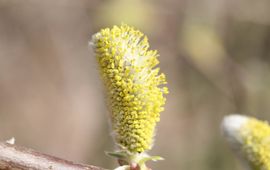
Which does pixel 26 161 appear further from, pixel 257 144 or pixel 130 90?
pixel 257 144

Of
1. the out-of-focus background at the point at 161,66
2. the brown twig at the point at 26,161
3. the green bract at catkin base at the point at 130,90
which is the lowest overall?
the brown twig at the point at 26,161

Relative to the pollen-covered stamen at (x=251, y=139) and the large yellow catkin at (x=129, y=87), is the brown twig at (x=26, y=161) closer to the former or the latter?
the large yellow catkin at (x=129, y=87)

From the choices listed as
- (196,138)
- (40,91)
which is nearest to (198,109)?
(196,138)

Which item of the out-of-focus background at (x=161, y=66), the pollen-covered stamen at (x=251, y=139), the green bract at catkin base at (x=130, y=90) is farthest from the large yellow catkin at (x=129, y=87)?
the out-of-focus background at (x=161, y=66)

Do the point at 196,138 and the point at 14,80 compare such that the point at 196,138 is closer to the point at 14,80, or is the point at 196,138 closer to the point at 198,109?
the point at 198,109

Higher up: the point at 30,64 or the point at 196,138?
the point at 30,64

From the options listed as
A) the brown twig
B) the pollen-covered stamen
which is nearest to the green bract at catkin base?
the brown twig

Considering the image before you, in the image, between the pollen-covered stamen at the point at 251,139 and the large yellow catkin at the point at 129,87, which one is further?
the pollen-covered stamen at the point at 251,139

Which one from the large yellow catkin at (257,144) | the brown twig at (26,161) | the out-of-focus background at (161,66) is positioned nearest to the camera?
the brown twig at (26,161)
